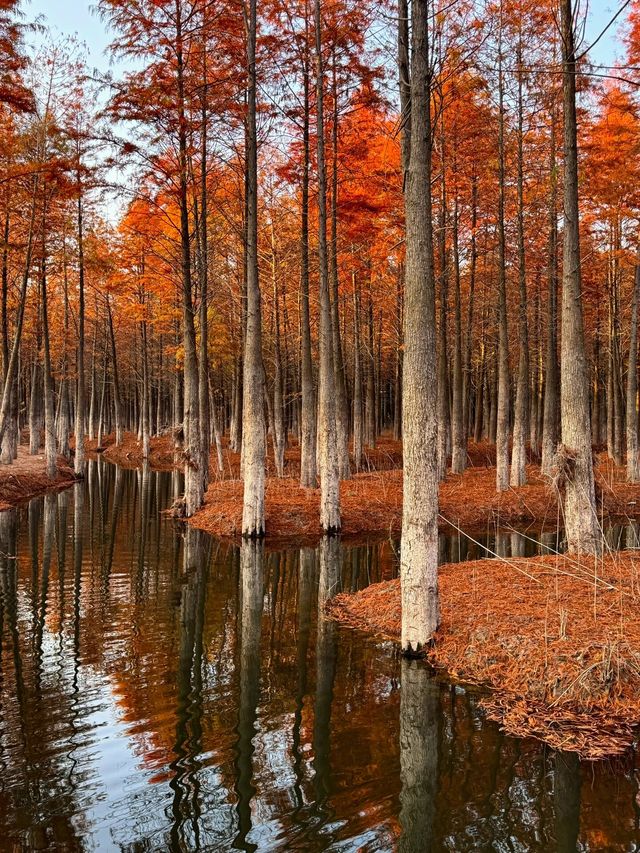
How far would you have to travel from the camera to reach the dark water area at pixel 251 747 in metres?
3.97

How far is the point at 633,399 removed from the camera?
20.0m

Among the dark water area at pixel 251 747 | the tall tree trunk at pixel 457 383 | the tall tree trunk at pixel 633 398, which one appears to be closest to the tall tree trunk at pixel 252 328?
the dark water area at pixel 251 747

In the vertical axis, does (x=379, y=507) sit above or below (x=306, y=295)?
below

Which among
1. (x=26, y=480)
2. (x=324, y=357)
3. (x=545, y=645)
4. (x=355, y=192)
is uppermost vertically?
(x=355, y=192)

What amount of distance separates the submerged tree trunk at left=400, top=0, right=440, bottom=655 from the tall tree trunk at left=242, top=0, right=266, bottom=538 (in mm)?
6939

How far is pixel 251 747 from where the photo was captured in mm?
5059

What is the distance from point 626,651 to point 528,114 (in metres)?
17.2

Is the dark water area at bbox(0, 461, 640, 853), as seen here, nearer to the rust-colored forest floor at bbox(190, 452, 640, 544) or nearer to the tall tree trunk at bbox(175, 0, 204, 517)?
the rust-colored forest floor at bbox(190, 452, 640, 544)

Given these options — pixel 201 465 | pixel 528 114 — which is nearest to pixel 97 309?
pixel 201 465

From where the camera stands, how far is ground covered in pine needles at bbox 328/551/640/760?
534cm

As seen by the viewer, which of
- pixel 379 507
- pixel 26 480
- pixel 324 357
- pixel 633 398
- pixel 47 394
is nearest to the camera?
pixel 324 357

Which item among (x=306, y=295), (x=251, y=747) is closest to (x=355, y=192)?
(x=306, y=295)

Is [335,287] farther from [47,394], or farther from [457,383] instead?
[47,394]

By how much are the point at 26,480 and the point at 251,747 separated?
65.5ft
